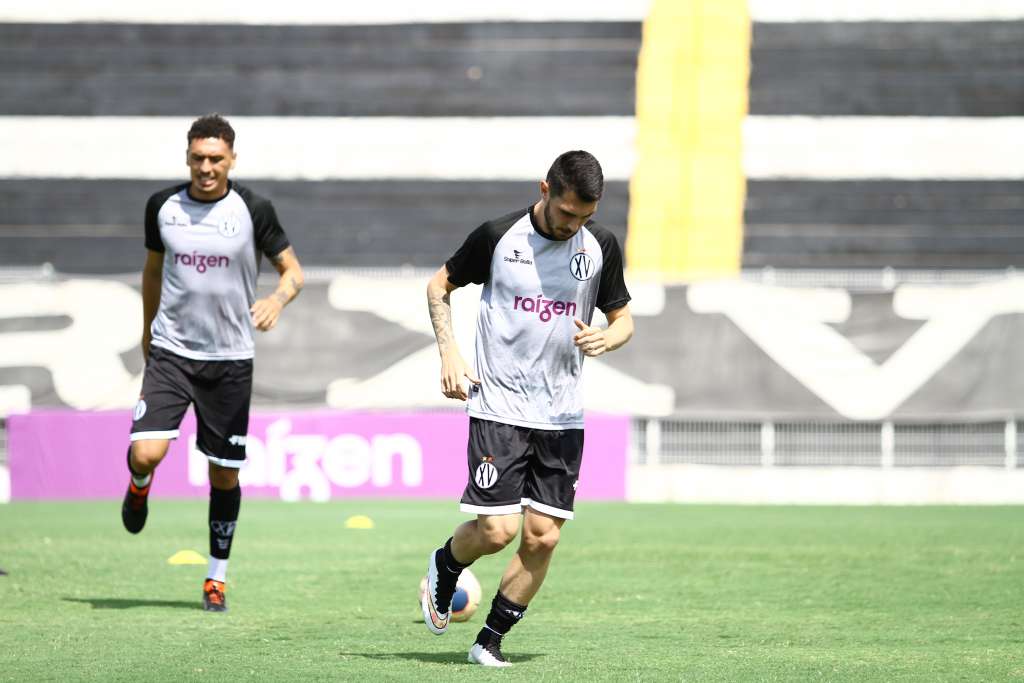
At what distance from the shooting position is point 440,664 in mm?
5328

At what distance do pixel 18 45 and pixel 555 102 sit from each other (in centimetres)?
792

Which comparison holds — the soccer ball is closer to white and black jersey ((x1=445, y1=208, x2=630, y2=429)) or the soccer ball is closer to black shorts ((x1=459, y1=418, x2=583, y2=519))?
black shorts ((x1=459, y1=418, x2=583, y2=519))

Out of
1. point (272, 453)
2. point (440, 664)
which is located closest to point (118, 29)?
point (272, 453)

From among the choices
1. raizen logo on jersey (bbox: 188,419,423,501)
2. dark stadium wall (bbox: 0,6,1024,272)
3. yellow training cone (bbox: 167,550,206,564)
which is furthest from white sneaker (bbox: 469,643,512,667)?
dark stadium wall (bbox: 0,6,1024,272)

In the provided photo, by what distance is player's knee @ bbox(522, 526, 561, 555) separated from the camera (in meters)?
5.36

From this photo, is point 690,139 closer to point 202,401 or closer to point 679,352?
point 679,352

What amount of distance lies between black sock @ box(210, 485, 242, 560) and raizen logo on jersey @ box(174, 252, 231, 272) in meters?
1.06

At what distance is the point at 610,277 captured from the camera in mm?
5477

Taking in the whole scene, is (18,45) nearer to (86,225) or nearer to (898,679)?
(86,225)

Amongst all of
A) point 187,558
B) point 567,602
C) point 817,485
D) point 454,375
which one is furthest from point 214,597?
point 817,485

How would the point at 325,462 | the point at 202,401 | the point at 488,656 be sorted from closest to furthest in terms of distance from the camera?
the point at 488,656, the point at 202,401, the point at 325,462

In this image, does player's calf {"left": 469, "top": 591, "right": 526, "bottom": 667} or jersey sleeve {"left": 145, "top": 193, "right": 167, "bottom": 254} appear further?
jersey sleeve {"left": 145, "top": 193, "right": 167, "bottom": 254}

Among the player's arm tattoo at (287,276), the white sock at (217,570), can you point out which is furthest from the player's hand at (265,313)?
the white sock at (217,570)

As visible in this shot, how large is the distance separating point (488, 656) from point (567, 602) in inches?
80.9
